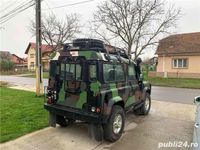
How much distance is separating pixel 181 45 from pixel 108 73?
23.4 metres

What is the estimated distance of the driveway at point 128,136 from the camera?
4.71 m

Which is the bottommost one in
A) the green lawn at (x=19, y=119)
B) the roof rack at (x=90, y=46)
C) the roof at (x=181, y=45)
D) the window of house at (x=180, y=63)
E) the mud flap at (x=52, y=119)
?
the green lawn at (x=19, y=119)

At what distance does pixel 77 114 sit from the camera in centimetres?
490

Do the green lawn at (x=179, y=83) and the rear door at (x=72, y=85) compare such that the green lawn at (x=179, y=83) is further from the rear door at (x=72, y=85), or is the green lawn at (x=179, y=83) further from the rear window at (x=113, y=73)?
the rear door at (x=72, y=85)

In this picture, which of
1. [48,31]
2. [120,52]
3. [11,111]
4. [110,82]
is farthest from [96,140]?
[48,31]

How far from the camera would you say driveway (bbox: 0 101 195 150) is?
4711 mm

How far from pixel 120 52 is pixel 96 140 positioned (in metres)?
2.56

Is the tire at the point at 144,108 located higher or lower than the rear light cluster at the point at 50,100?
lower

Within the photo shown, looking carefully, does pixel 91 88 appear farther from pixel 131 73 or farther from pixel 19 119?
pixel 19 119

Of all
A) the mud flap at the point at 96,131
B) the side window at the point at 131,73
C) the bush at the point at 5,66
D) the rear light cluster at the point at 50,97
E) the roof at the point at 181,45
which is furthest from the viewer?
the bush at the point at 5,66

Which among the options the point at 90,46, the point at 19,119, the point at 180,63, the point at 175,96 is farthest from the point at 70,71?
the point at 180,63

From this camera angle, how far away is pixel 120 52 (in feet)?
19.8

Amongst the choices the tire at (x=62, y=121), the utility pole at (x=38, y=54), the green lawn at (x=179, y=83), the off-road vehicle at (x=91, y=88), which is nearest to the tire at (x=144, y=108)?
the off-road vehicle at (x=91, y=88)

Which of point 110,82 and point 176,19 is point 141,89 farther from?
point 176,19
